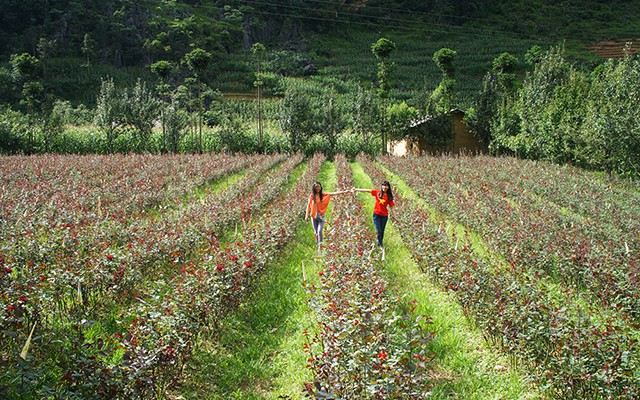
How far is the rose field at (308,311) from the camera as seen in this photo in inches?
152

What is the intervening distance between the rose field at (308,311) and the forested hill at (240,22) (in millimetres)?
75730

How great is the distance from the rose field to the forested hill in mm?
75730

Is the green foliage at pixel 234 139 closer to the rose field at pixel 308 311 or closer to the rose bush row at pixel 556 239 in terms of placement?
the rose bush row at pixel 556 239

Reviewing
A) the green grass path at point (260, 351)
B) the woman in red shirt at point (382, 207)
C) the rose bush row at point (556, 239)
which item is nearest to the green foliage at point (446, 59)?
the rose bush row at point (556, 239)

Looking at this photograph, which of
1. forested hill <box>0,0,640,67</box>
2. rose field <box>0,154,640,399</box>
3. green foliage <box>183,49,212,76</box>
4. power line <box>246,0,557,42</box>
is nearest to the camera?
rose field <box>0,154,640,399</box>

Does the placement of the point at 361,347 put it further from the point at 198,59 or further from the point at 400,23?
the point at 400,23

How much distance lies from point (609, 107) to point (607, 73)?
5.62 metres

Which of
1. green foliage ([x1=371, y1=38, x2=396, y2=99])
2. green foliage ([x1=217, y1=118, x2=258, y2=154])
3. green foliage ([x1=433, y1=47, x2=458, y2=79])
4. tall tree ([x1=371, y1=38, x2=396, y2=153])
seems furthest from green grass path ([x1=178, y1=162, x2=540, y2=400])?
green foliage ([x1=433, y1=47, x2=458, y2=79])

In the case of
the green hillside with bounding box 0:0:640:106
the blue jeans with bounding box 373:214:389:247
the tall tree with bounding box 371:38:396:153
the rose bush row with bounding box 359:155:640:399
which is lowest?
the rose bush row with bounding box 359:155:640:399

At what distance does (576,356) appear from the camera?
4.06 meters

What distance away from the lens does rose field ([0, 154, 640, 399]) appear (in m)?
3.87

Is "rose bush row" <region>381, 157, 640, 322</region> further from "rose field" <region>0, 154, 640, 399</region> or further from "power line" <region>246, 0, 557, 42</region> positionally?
"power line" <region>246, 0, 557, 42</region>

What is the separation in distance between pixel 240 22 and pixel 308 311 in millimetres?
110788

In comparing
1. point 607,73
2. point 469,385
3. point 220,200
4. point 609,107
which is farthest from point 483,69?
point 469,385
